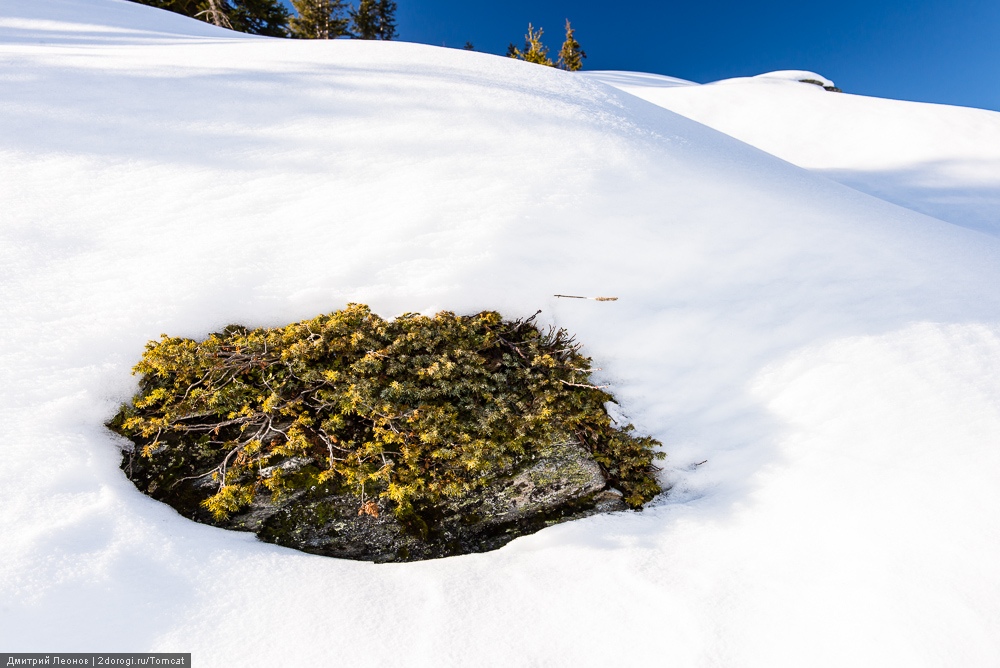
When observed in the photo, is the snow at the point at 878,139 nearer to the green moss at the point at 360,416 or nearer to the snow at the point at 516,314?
the snow at the point at 516,314

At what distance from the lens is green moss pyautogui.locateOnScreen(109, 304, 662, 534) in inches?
82.7

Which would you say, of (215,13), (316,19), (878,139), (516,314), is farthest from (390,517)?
(316,19)

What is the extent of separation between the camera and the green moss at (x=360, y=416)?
210 centimetres

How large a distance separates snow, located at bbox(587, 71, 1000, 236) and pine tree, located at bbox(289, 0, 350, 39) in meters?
17.9

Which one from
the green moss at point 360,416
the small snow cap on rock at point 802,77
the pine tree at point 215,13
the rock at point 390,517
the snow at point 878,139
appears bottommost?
→ the rock at point 390,517

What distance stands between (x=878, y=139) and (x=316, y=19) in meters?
23.7

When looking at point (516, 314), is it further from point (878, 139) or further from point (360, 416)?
point (878, 139)

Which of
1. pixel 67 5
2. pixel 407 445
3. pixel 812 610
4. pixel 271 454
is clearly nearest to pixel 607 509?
pixel 812 610

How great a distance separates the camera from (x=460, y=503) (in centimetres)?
216

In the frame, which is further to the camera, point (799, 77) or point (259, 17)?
point (259, 17)

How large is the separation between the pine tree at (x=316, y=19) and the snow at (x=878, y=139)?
705 inches

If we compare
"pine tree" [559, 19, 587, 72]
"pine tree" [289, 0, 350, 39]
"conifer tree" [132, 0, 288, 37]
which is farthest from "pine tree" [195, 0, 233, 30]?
"pine tree" [559, 19, 587, 72]

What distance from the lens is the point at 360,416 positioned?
2.28 metres

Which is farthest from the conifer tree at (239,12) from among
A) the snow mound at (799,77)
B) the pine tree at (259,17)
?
the snow mound at (799,77)
